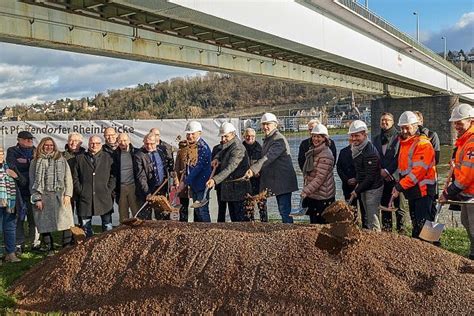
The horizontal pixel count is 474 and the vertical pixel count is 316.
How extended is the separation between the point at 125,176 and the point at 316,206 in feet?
9.50

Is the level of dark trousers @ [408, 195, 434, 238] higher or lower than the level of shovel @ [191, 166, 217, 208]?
lower

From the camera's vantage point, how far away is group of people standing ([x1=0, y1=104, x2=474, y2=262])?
22.6 feet

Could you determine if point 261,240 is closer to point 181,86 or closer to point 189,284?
point 189,284

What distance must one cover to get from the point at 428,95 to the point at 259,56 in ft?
98.9

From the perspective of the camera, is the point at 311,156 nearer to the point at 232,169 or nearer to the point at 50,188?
the point at 232,169

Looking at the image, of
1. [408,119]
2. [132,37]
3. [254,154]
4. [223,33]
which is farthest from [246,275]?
[223,33]

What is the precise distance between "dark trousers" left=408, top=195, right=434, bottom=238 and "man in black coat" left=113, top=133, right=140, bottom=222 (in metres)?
4.00

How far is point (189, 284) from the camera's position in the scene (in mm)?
4406

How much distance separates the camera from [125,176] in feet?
26.2

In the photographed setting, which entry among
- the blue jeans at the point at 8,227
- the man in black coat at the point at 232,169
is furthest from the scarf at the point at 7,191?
the man in black coat at the point at 232,169

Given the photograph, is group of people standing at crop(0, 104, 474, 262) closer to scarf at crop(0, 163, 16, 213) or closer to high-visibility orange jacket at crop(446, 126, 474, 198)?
scarf at crop(0, 163, 16, 213)

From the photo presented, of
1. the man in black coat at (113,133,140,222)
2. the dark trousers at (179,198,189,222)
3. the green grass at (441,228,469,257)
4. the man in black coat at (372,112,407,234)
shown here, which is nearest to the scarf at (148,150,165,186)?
the man in black coat at (113,133,140,222)

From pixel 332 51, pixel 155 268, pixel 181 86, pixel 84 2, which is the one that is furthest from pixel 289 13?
pixel 181 86

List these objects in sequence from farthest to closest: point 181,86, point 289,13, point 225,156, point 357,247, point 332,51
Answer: point 181,86 < point 332,51 < point 289,13 < point 225,156 < point 357,247
